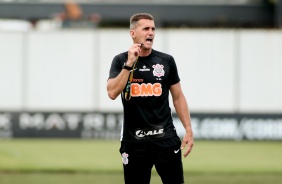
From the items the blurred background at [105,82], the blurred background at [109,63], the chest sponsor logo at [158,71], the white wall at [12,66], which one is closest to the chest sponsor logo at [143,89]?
the chest sponsor logo at [158,71]

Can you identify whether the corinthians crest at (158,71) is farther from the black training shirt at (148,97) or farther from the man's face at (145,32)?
the man's face at (145,32)

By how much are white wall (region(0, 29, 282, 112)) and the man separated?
15967 millimetres

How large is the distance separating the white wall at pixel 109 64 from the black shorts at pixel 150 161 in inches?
630

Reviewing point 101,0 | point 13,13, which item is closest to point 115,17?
point 101,0

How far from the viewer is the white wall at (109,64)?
24.8 meters

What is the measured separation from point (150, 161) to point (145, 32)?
1.26 m

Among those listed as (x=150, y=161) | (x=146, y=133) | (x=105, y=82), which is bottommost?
(x=150, y=161)

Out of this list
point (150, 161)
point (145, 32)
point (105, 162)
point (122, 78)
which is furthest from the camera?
point (105, 162)

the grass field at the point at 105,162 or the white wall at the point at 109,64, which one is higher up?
the white wall at the point at 109,64

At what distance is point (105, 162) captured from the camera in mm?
17250

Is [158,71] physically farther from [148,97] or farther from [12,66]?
[12,66]

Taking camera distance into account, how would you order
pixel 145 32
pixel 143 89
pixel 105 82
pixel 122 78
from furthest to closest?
pixel 105 82, pixel 143 89, pixel 145 32, pixel 122 78

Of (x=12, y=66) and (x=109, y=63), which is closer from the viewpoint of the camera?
(x=109, y=63)

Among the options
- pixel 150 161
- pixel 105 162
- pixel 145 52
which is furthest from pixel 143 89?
pixel 105 162
